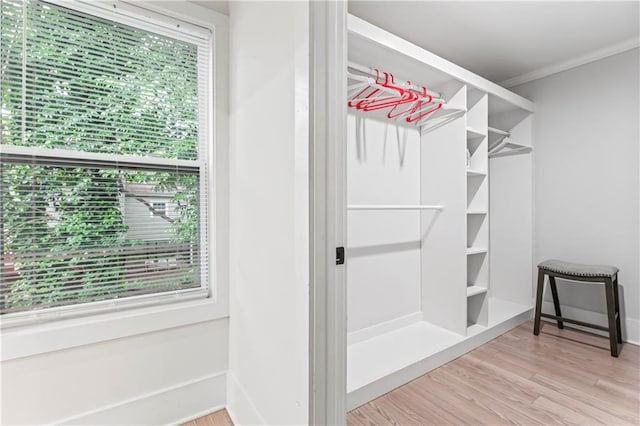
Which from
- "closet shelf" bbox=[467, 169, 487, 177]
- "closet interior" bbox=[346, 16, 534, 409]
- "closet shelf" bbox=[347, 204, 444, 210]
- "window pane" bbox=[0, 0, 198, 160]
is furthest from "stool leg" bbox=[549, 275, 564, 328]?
"window pane" bbox=[0, 0, 198, 160]

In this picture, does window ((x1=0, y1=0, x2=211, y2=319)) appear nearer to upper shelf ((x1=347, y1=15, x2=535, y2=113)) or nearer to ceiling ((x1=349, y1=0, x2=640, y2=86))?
upper shelf ((x1=347, y1=15, x2=535, y2=113))

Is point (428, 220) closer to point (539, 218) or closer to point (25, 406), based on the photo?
point (539, 218)

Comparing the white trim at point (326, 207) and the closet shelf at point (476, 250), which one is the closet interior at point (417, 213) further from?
the white trim at point (326, 207)

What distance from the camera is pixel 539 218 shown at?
9.70 ft

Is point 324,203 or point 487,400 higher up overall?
point 324,203

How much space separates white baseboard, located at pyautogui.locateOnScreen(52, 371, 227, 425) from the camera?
1455mm

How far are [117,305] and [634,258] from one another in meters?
3.55

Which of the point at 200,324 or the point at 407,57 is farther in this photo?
the point at 407,57

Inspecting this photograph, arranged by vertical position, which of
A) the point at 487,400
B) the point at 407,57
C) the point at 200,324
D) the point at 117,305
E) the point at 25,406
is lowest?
the point at 487,400

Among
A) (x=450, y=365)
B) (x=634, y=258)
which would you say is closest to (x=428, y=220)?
(x=450, y=365)

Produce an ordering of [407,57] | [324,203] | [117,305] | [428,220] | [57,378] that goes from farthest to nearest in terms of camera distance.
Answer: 1. [428,220]
2. [407,57]
3. [117,305]
4. [57,378]
5. [324,203]

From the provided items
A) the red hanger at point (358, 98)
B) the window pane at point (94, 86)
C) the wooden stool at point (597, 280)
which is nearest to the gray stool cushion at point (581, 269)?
the wooden stool at point (597, 280)

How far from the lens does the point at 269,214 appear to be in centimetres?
129

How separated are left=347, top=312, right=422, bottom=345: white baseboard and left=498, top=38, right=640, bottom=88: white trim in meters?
2.43
